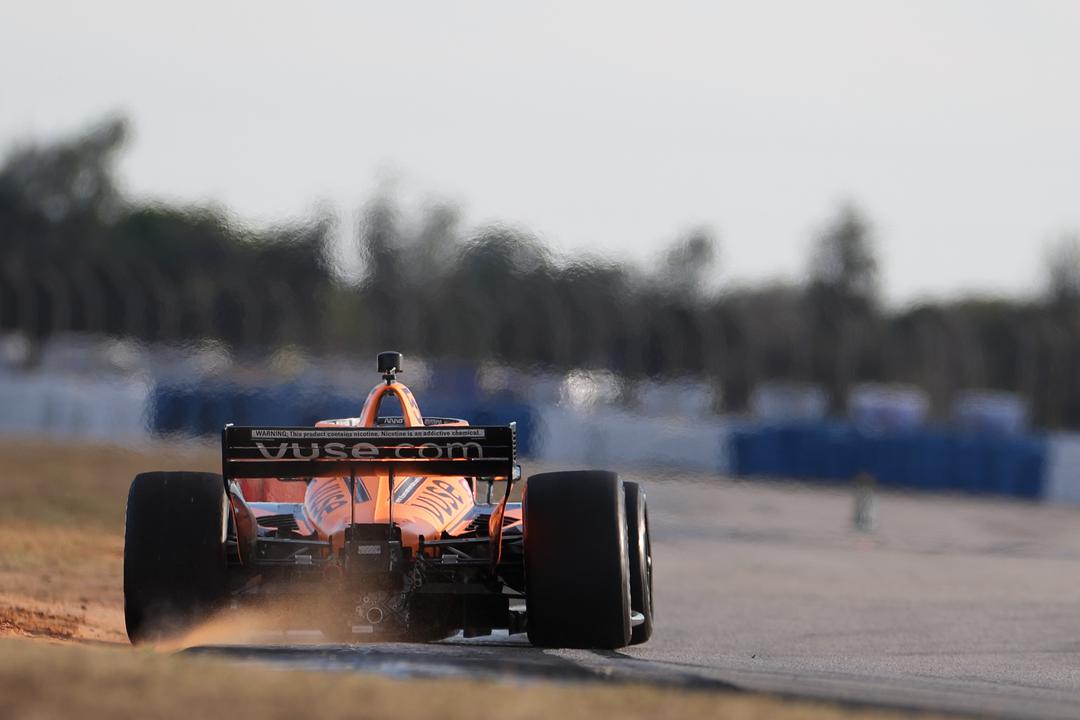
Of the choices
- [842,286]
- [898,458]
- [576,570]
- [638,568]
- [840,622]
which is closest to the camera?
[576,570]

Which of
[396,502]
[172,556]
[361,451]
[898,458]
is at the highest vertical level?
[361,451]

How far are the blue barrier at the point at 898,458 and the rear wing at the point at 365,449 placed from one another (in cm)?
3224

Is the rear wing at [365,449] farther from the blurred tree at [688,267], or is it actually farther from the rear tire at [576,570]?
the blurred tree at [688,267]

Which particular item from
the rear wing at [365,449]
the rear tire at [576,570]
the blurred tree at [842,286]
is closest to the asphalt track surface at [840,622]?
the rear tire at [576,570]

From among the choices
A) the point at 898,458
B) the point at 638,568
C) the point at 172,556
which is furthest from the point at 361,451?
the point at 898,458

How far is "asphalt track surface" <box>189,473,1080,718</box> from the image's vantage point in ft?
27.7

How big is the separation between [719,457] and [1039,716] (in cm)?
3446

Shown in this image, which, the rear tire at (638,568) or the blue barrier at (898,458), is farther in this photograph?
the blue barrier at (898,458)

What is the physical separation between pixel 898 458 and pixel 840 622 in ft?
91.3

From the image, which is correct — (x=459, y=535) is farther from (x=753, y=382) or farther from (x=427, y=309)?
(x=753, y=382)

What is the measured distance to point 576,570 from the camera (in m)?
9.53

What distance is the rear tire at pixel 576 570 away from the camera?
9.53m

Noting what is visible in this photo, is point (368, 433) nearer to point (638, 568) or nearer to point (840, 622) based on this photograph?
point (638, 568)

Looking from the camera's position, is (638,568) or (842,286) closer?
(638,568)
